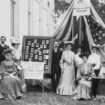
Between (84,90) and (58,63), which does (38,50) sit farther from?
(84,90)

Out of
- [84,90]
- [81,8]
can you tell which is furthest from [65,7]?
[84,90]

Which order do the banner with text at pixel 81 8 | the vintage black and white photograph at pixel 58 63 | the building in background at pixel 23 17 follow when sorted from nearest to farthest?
the vintage black and white photograph at pixel 58 63 → the banner with text at pixel 81 8 → the building in background at pixel 23 17

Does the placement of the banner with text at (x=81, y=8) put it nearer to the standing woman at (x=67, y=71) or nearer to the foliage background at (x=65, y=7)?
the standing woman at (x=67, y=71)

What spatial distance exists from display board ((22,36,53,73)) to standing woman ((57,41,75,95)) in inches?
25.6

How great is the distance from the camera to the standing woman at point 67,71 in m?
10.3

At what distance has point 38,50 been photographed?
11211mm

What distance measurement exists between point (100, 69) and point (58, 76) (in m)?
1.44

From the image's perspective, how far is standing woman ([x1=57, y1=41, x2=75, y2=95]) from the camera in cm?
1030

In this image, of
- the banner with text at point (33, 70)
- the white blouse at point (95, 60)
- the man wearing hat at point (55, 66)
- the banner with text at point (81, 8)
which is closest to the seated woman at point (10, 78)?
the banner with text at point (33, 70)

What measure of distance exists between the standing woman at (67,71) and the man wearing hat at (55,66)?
0.31 m

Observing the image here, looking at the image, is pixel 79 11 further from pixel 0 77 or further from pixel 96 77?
pixel 0 77

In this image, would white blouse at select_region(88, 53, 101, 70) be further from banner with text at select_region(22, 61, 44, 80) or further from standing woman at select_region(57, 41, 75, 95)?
banner with text at select_region(22, 61, 44, 80)

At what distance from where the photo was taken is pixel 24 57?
11.1m

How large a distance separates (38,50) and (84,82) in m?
2.40
